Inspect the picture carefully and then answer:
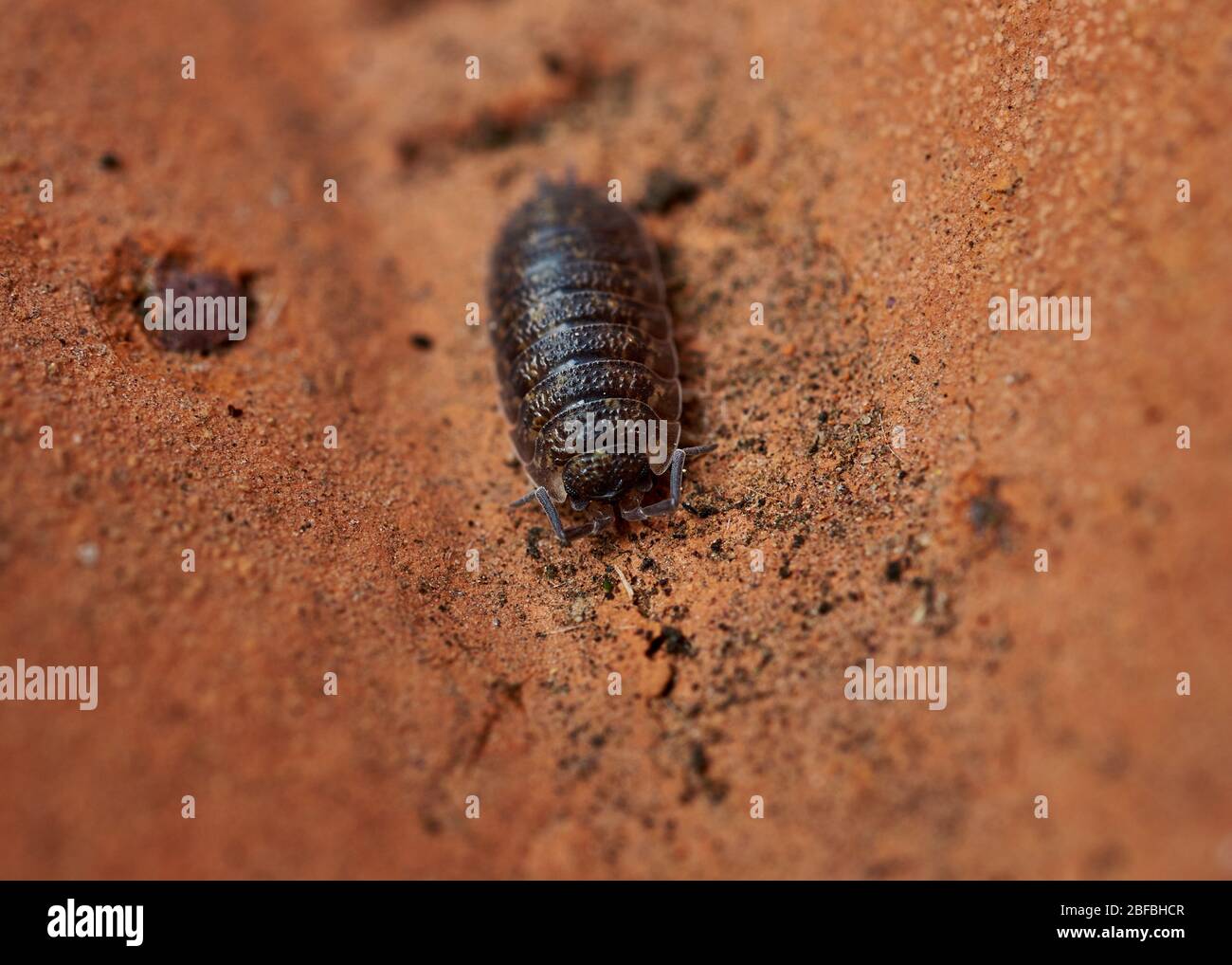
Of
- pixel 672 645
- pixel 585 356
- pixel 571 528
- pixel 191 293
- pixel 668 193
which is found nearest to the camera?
pixel 672 645

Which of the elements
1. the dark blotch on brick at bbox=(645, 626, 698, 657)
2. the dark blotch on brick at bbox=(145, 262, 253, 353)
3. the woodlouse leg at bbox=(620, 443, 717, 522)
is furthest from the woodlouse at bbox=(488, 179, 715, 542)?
the dark blotch on brick at bbox=(145, 262, 253, 353)

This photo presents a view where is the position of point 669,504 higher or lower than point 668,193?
lower

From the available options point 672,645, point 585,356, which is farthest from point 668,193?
point 672,645

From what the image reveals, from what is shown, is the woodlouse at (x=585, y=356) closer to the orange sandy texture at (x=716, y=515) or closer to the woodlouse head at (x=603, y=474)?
the woodlouse head at (x=603, y=474)

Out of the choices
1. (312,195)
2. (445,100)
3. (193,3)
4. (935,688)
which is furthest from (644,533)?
(193,3)

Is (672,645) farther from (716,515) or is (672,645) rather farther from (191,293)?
(191,293)

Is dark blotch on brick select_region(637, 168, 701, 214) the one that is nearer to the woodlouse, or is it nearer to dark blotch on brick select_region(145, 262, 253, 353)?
the woodlouse
